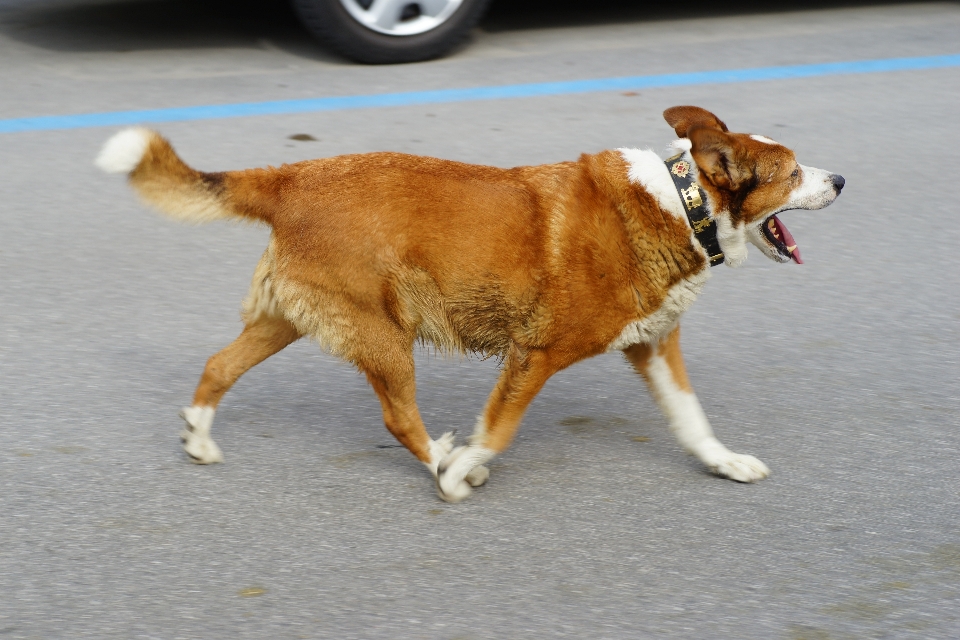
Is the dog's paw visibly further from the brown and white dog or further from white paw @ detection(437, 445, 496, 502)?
white paw @ detection(437, 445, 496, 502)

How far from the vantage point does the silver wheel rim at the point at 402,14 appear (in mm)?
6867

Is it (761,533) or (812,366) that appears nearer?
(761,533)

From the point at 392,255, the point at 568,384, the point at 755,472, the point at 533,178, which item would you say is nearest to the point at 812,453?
the point at 755,472

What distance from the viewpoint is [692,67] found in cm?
718

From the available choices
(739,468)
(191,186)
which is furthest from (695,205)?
(191,186)

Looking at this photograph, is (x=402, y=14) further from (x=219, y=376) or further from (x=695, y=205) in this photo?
(x=695, y=205)

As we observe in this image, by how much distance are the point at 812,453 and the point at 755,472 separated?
27 cm

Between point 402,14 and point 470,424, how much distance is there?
392 centimetres

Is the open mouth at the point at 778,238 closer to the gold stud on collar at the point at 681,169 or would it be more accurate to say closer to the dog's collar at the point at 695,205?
the dog's collar at the point at 695,205

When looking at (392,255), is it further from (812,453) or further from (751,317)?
(751,317)

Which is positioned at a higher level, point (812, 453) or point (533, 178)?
point (533, 178)

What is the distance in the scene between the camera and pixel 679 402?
350 centimetres

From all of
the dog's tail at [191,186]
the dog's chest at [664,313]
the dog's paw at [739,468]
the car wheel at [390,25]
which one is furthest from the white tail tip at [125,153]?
the car wheel at [390,25]

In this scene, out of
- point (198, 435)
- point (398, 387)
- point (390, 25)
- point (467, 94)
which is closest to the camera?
point (398, 387)
